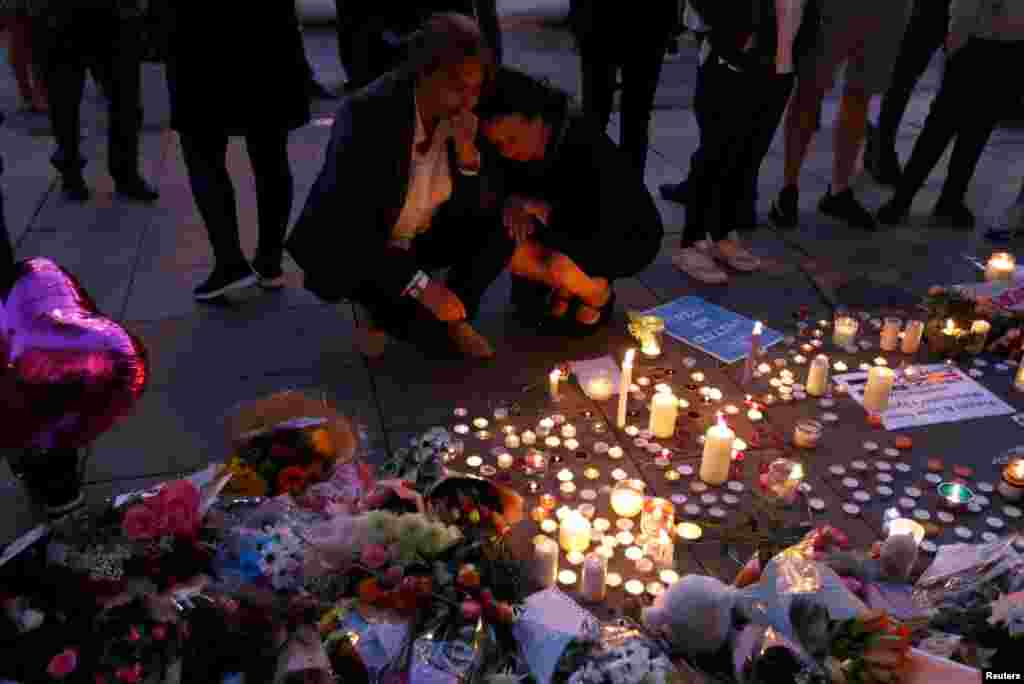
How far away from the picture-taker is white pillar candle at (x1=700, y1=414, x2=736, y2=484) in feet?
8.00

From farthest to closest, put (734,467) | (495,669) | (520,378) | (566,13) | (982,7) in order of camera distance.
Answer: (566,13), (982,7), (520,378), (734,467), (495,669)

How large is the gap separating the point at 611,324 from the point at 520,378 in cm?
54

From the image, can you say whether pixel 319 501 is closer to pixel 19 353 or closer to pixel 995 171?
pixel 19 353

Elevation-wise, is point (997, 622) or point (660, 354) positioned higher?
point (997, 622)

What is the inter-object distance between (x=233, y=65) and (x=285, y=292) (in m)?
0.94

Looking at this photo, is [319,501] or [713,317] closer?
[319,501]

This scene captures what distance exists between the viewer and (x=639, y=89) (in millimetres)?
4094

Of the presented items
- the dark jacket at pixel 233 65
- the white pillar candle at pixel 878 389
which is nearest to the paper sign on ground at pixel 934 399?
the white pillar candle at pixel 878 389

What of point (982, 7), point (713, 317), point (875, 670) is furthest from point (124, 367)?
point (982, 7)

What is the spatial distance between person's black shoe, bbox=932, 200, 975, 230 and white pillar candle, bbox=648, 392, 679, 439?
264 centimetres

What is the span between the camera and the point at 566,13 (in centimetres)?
1023

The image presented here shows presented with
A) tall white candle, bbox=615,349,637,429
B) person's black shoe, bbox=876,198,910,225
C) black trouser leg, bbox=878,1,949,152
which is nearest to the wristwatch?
tall white candle, bbox=615,349,637,429

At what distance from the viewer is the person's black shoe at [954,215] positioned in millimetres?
4488

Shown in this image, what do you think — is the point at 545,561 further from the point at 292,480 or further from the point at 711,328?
the point at 711,328
